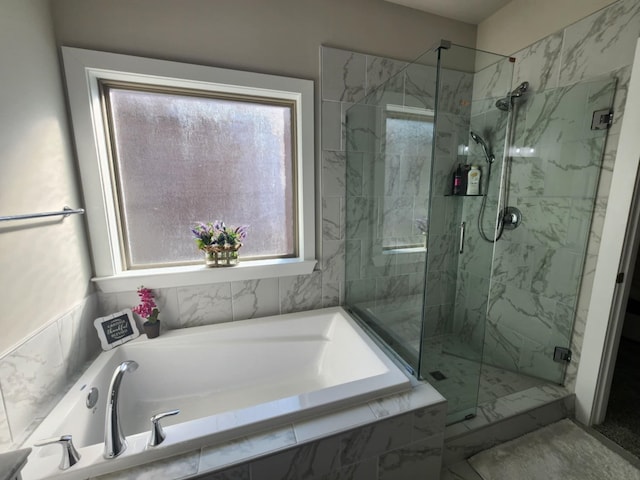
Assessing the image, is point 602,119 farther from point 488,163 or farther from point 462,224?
point 462,224

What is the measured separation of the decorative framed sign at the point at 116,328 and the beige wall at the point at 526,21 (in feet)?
9.96

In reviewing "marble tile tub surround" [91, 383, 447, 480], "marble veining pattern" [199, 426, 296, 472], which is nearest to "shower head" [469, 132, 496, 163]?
"marble tile tub surround" [91, 383, 447, 480]

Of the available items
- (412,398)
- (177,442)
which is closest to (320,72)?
(412,398)

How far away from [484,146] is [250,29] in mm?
1534

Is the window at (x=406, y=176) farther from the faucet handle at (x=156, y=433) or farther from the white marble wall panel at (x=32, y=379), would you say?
the white marble wall panel at (x=32, y=379)

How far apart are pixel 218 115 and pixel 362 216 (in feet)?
3.87

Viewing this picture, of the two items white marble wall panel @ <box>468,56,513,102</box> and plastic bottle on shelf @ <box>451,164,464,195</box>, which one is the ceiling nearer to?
white marble wall panel @ <box>468,56,513,102</box>

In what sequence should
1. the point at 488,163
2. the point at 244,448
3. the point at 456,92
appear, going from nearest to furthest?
1. the point at 244,448
2. the point at 456,92
3. the point at 488,163

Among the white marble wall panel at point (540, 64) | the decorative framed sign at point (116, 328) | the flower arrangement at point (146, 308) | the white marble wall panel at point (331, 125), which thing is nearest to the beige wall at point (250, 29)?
the white marble wall panel at point (331, 125)

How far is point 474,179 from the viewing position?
62.4 inches

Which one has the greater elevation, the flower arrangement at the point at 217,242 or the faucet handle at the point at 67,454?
the flower arrangement at the point at 217,242

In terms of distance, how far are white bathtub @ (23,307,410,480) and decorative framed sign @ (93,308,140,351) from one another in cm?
5

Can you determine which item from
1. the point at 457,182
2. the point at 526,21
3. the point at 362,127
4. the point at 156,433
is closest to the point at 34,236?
the point at 156,433

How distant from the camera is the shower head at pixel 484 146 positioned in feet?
5.00
